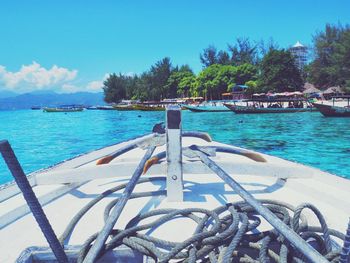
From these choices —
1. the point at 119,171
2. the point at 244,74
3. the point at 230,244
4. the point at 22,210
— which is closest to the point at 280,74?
the point at 244,74

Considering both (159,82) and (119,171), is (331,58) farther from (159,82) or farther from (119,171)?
(119,171)

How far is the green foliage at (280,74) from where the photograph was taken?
42.1 metres

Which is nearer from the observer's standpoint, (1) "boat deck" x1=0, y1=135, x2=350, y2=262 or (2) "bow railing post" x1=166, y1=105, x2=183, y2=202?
(1) "boat deck" x1=0, y1=135, x2=350, y2=262

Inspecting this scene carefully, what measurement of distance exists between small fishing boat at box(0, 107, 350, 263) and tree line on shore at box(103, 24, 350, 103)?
3937cm

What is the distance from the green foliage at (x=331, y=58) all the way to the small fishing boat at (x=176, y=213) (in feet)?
137

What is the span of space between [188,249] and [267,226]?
1.75 ft

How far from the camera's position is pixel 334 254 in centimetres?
103

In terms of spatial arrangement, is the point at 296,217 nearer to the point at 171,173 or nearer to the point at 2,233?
the point at 171,173

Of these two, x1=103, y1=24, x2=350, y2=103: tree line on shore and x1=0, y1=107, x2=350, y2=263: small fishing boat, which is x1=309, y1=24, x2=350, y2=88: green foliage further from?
x1=0, y1=107, x2=350, y2=263: small fishing boat

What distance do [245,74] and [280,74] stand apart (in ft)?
30.2

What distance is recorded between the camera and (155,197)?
1940 millimetres

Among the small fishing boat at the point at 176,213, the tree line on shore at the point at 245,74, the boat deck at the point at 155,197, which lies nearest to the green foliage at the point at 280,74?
the tree line on shore at the point at 245,74

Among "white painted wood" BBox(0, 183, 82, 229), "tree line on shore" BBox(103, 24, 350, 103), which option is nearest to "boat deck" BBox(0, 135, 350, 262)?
"white painted wood" BBox(0, 183, 82, 229)

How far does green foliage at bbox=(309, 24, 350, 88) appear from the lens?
3862cm
